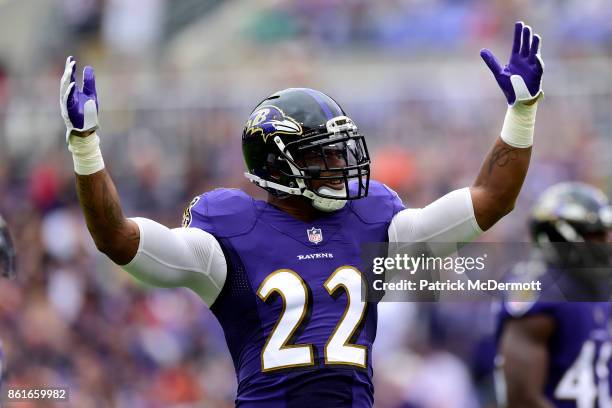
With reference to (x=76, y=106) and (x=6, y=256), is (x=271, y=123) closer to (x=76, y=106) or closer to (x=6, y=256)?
(x=76, y=106)

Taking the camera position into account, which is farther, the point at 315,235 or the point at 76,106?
the point at 315,235

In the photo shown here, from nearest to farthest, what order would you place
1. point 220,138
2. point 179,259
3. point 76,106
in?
point 76,106, point 179,259, point 220,138

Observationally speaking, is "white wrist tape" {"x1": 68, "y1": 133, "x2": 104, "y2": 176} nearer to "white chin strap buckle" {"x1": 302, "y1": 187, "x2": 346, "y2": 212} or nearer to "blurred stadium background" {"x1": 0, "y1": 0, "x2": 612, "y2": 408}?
"white chin strap buckle" {"x1": 302, "y1": 187, "x2": 346, "y2": 212}

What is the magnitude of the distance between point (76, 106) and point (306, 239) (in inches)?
36.4

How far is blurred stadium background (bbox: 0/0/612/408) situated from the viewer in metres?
9.66

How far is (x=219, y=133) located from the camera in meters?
12.3

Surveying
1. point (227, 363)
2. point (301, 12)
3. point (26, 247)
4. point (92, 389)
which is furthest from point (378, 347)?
point (301, 12)

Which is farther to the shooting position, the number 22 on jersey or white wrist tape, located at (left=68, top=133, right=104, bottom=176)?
the number 22 on jersey

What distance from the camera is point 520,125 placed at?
14.6 ft

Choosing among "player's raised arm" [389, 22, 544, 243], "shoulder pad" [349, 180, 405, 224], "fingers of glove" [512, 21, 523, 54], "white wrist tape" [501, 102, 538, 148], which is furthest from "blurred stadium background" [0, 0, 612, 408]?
"fingers of glove" [512, 21, 523, 54]

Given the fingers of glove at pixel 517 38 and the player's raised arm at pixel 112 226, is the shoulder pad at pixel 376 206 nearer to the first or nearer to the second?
the player's raised arm at pixel 112 226

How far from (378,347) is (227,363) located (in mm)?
1312

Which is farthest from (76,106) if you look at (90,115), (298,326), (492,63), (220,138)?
(220,138)

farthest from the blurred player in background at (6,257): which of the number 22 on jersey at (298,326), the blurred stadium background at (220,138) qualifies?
the blurred stadium background at (220,138)
